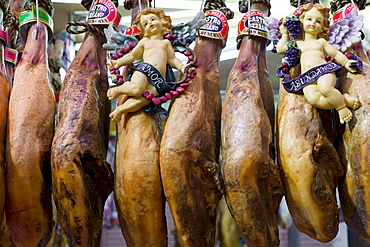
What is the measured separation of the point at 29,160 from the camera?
2109 millimetres

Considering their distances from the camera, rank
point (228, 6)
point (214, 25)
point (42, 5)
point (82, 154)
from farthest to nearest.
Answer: point (228, 6)
point (42, 5)
point (214, 25)
point (82, 154)

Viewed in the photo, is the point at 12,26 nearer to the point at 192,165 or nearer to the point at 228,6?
the point at 192,165

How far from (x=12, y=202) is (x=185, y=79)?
2.63 ft

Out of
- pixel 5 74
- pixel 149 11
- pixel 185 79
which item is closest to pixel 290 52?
pixel 185 79

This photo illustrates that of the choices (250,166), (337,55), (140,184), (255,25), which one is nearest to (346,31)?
(337,55)

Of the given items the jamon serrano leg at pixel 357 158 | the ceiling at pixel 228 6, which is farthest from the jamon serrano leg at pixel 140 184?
the ceiling at pixel 228 6

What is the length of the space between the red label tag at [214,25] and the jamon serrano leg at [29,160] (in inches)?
26.9

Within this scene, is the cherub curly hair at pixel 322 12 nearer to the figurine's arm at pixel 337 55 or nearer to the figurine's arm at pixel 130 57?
the figurine's arm at pixel 337 55

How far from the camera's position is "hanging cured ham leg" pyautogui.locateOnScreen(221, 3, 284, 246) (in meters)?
1.94

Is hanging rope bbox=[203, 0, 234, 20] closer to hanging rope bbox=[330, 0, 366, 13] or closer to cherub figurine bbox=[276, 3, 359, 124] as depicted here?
cherub figurine bbox=[276, 3, 359, 124]

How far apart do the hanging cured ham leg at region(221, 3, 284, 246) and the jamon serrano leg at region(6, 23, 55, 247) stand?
0.70 metres

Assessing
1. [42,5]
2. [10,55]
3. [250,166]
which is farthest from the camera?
[10,55]

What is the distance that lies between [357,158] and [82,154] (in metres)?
0.98

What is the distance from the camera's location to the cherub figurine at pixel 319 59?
6.43 ft
